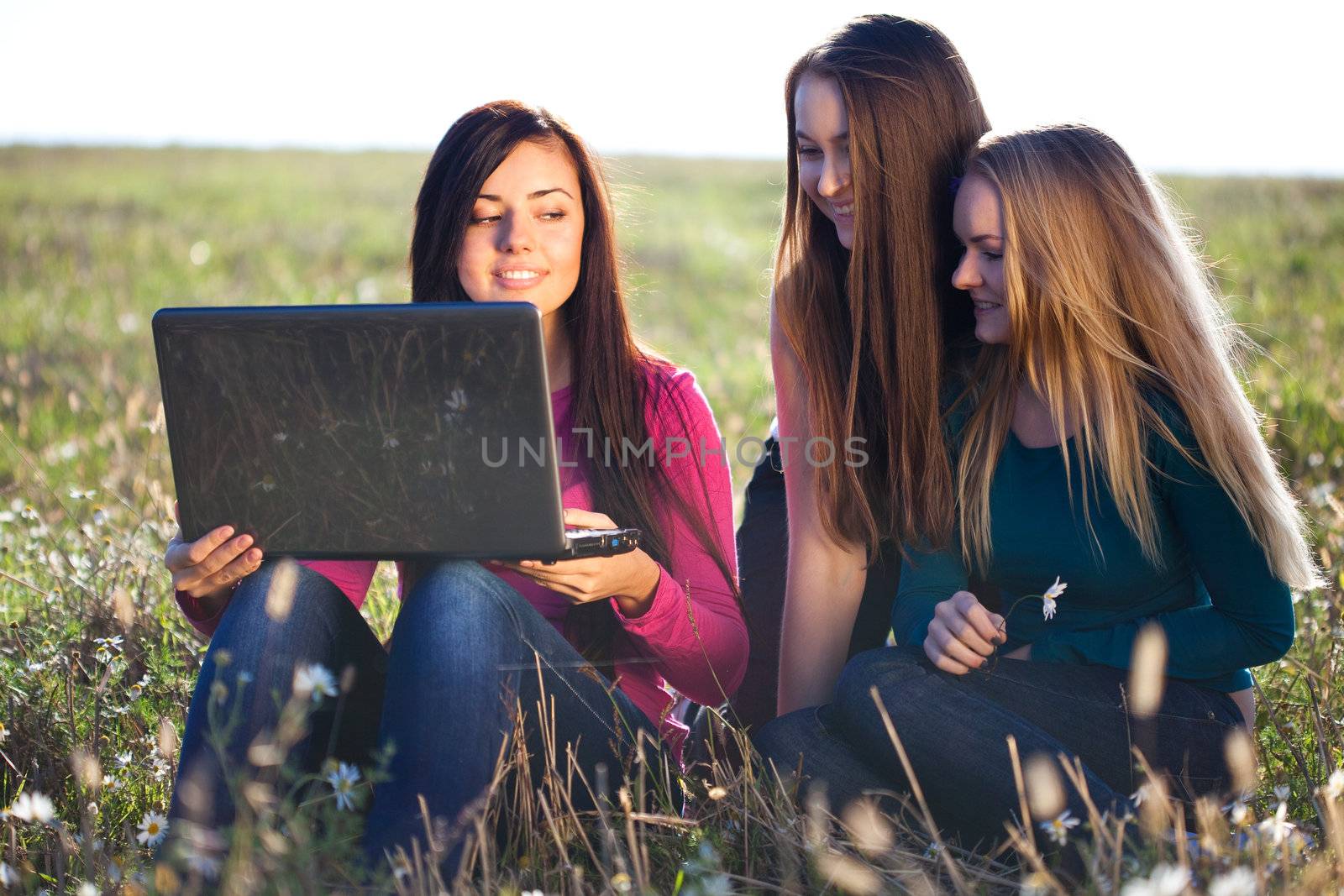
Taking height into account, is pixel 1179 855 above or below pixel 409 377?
below

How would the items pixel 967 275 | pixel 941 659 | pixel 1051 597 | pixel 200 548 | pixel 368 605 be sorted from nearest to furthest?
pixel 200 548, pixel 941 659, pixel 1051 597, pixel 967 275, pixel 368 605

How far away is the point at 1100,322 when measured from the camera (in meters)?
2.52

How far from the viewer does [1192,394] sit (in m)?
2.45

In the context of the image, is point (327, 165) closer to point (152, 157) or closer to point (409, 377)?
point (152, 157)

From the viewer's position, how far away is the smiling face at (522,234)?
112 inches

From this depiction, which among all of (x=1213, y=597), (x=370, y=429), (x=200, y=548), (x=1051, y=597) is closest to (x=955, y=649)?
(x=1051, y=597)

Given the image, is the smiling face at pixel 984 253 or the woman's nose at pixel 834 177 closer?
the smiling face at pixel 984 253

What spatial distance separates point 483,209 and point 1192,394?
4.96 feet

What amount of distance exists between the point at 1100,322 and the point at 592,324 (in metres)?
1.09

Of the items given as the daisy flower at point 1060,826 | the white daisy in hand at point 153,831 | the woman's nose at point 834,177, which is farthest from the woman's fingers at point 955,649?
the white daisy in hand at point 153,831

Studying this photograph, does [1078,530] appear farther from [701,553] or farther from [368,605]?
[368,605]

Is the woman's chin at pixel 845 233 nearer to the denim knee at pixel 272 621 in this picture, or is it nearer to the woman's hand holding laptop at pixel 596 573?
the woman's hand holding laptop at pixel 596 573

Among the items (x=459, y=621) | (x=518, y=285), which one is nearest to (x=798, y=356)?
(x=518, y=285)

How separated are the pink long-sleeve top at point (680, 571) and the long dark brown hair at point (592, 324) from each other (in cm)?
1
